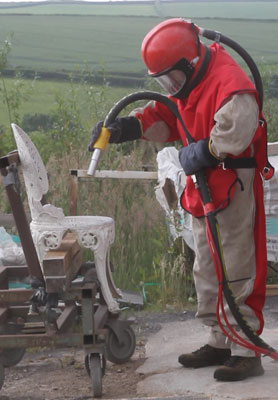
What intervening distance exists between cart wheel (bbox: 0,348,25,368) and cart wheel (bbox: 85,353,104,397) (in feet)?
2.34

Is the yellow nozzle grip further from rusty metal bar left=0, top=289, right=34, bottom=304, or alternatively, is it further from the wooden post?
the wooden post

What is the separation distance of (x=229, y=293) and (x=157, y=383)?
0.62 meters

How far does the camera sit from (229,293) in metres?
4.09

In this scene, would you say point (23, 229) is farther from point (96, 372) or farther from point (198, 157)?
point (198, 157)

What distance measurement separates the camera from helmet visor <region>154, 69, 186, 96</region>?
419cm

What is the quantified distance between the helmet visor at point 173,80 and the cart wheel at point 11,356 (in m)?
1.77

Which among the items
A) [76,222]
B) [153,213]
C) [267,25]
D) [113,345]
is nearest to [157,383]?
[113,345]

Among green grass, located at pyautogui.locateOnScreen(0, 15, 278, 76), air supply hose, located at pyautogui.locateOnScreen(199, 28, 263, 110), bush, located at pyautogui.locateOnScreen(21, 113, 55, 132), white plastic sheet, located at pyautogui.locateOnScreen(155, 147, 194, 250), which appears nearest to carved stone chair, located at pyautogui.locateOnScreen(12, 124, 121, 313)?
air supply hose, located at pyautogui.locateOnScreen(199, 28, 263, 110)

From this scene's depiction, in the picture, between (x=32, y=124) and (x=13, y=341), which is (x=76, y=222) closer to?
(x=13, y=341)

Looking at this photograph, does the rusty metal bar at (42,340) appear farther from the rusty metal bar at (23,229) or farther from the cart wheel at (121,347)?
the cart wheel at (121,347)

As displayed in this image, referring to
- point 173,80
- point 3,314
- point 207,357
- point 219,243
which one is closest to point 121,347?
point 207,357

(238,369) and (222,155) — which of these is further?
(238,369)

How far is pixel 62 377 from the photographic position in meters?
4.77

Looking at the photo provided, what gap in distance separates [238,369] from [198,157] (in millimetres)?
1041
